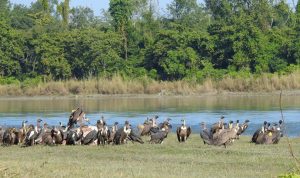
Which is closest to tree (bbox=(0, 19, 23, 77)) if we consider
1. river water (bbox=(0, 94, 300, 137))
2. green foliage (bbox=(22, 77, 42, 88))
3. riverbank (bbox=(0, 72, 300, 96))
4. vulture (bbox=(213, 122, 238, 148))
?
green foliage (bbox=(22, 77, 42, 88))

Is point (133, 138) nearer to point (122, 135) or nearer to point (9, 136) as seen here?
point (122, 135)

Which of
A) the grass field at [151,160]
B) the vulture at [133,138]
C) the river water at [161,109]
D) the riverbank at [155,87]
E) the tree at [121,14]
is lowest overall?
the grass field at [151,160]

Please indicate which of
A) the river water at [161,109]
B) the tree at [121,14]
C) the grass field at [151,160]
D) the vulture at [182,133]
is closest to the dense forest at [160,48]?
the tree at [121,14]

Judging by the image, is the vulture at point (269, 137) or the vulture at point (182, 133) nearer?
the vulture at point (269, 137)

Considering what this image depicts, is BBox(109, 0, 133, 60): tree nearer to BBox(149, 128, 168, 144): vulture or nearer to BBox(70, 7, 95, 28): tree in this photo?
BBox(70, 7, 95, 28): tree

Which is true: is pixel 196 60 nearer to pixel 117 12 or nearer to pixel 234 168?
pixel 117 12

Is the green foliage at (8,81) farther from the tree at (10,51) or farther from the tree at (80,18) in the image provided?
the tree at (80,18)

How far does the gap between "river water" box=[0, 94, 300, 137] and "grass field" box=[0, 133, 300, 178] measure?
336 inches

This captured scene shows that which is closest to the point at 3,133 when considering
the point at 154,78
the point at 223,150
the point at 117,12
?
the point at 223,150

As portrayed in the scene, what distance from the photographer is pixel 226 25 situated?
63.5 metres

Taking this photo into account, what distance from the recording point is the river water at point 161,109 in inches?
1447

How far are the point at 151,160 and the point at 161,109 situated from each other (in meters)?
25.1

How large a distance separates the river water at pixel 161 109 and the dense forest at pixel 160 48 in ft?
21.7

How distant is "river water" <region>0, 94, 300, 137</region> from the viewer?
Result: 121 ft
